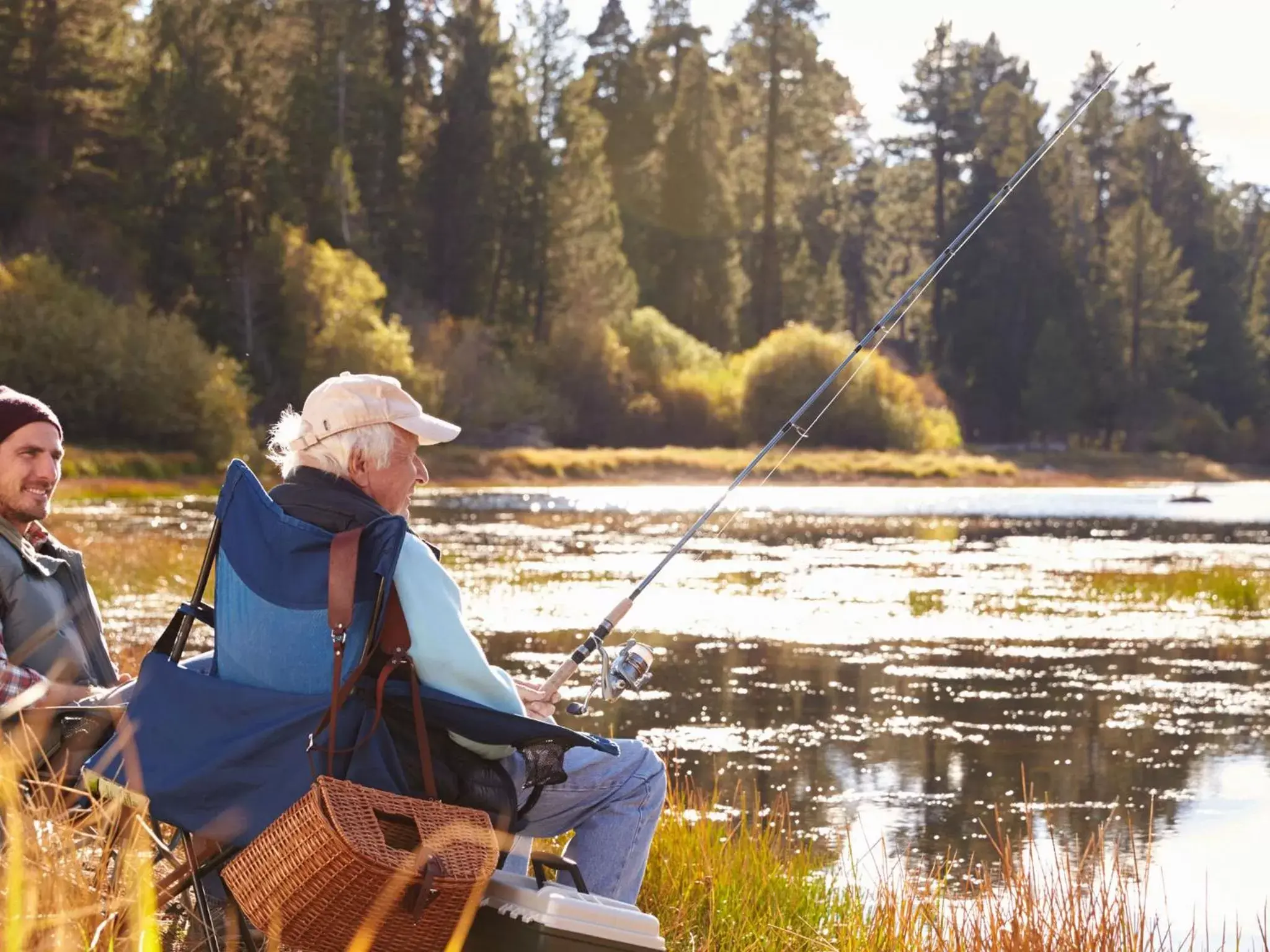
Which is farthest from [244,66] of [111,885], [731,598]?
[111,885]

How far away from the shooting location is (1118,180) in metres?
68.9

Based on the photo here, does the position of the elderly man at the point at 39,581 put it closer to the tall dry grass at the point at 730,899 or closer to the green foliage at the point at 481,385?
the tall dry grass at the point at 730,899

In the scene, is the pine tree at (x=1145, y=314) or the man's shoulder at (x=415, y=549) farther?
the pine tree at (x=1145, y=314)

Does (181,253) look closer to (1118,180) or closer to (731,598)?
(731,598)

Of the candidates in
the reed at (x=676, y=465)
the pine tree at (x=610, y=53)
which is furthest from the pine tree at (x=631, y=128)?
the reed at (x=676, y=465)

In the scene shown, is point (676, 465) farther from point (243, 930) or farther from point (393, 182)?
point (243, 930)

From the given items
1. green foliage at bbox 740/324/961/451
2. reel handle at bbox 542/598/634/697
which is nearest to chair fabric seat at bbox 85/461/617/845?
reel handle at bbox 542/598/634/697

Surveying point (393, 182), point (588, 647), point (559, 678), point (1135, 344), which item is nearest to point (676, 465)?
point (393, 182)

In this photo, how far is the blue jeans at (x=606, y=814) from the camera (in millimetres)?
3514

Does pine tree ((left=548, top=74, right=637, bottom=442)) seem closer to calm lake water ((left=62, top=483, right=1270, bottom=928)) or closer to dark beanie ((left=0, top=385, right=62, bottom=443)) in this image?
calm lake water ((left=62, top=483, right=1270, bottom=928))

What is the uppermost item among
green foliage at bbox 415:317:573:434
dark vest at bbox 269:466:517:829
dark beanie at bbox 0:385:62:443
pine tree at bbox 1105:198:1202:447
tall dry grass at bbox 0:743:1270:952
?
pine tree at bbox 1105:198:1202:447

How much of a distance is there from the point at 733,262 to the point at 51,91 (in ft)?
88.3

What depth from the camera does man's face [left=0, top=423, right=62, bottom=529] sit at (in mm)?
3959

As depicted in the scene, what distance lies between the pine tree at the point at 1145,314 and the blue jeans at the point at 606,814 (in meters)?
59.2
